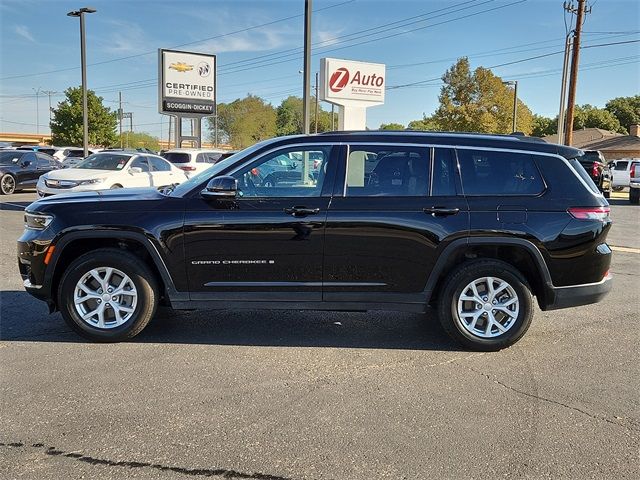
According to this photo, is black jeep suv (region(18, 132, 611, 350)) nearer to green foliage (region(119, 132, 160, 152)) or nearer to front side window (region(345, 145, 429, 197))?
front side window (region(345, 145, 429, 197))

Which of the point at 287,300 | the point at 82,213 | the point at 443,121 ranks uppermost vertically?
the point at 443,121

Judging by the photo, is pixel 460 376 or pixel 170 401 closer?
pixel 170 401

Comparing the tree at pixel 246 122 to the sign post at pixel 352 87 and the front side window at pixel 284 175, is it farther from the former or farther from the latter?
the front side window at pixel 284 175

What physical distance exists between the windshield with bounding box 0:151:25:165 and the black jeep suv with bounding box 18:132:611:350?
57.0ft

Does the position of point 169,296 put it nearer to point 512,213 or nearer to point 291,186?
point 291,186

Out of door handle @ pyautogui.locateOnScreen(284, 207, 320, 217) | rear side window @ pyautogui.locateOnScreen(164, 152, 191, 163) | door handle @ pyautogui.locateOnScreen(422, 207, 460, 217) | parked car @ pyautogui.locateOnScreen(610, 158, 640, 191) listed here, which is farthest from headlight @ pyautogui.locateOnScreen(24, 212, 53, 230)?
parked car @ pyautogui.locateOnScreen(610, 158, 640, 191)

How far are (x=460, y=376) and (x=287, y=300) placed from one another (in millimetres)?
1547

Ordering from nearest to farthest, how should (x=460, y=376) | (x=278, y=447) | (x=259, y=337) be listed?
(x=278, y=447)
(x=460, y=376)
(x=259, y=337)

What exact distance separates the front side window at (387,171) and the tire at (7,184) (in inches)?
721

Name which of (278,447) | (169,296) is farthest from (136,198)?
(278,447)

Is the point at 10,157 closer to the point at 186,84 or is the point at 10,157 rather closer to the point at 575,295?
the point at 186,84

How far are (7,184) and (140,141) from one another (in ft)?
289

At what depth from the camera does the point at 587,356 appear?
4.75 meters

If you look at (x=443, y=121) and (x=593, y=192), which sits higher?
(x=443, y=121)
